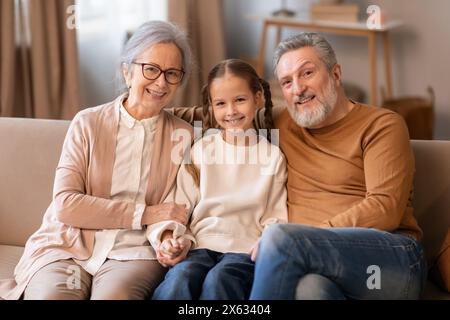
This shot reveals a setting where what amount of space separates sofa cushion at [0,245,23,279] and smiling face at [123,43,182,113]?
0.61 metres

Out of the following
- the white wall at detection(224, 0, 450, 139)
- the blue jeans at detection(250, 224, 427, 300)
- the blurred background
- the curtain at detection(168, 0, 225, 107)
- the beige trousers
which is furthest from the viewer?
the white wall at detection(224, 0, 450, 139)

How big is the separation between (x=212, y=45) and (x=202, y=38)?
0.24 feet

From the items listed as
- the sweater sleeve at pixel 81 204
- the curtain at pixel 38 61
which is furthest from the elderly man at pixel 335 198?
the curtain at pixel 38 61

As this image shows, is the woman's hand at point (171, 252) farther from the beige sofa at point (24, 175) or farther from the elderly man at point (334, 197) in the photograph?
the beige sofa at point (24, 175)

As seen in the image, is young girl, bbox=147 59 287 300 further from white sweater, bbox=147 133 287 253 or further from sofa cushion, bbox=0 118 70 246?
sofa cushion, bbox=0 118 70 246

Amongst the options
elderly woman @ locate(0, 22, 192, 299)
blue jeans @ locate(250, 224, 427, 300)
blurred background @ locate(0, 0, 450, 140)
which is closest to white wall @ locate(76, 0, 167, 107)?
blurred background @ locate(0, 0, 450, 140)

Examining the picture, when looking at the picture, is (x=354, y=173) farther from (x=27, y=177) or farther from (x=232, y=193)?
(x=27, y=177)

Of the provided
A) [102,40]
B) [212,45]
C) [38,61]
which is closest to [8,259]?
[38,61]

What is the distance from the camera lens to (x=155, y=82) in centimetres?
205

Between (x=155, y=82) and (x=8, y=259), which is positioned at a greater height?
(x=155, y=82)

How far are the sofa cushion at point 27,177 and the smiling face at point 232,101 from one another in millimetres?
540

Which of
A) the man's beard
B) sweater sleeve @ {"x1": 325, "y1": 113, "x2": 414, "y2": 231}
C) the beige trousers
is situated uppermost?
the man's beard

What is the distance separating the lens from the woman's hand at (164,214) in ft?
6.59

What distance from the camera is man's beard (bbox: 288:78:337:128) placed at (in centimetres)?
205
